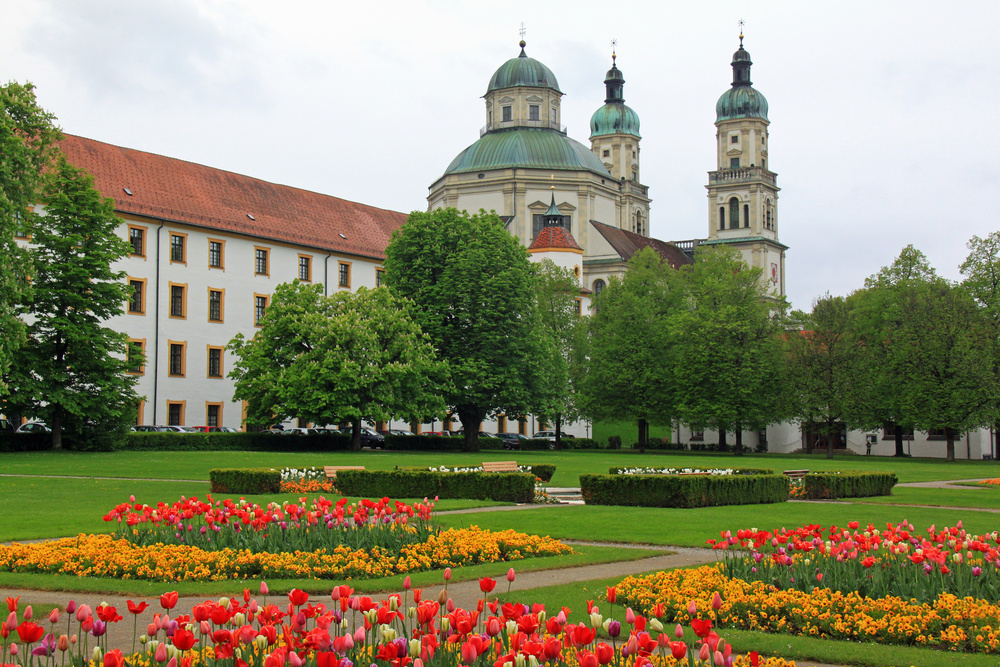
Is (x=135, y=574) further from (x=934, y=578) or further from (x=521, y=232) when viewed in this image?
(x=521, y=232)

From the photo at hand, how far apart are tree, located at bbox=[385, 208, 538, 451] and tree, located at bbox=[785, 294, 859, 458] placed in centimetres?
1827

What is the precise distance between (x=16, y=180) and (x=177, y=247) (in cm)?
2393

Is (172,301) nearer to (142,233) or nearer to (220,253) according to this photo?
(142,233)

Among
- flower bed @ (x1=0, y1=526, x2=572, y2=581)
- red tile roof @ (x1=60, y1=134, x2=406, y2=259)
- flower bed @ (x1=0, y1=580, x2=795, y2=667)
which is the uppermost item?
red tile roof @ (x1=60, y1=134, x2=406, y2=259)

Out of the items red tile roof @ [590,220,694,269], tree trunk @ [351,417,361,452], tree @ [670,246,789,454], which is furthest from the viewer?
red tile roof @ [590,220,694,269]

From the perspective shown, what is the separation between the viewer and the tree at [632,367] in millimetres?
67688

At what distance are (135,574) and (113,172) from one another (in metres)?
53.2

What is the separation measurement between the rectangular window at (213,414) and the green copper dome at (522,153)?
135 ft

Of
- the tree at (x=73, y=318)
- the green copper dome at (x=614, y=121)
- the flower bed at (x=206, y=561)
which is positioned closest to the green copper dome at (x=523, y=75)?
the green copper dome at (x=614, y=121)

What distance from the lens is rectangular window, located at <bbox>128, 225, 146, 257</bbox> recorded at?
58.9 metres

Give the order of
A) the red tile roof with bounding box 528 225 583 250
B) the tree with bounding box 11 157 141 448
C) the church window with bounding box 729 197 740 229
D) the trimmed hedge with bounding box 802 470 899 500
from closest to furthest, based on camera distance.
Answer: the trimmed hedge with bounding box 802 470 899 500, the tree with bounding box 11 157 141 448, the red tile roof with bounding box 528 225 583 250, the church window with bounding box 729 197 740 229

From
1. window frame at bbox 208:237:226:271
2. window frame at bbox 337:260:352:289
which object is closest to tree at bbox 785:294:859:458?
window frame at bbox 337:260:352:289

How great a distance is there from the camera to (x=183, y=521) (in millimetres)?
13164

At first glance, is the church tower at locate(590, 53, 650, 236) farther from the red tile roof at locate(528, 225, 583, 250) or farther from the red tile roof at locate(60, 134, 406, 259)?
the red tile roof at locate(60, 134, 406, 259)
